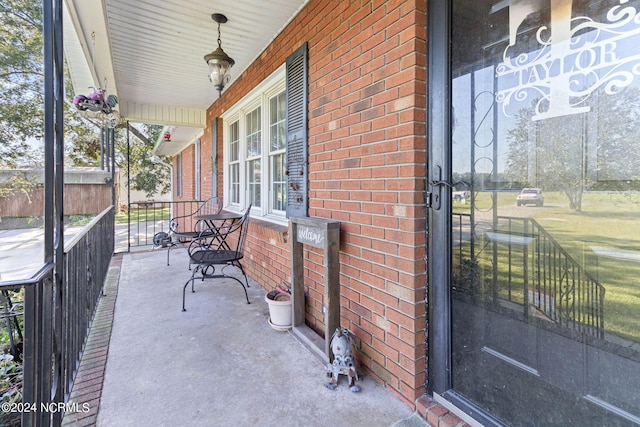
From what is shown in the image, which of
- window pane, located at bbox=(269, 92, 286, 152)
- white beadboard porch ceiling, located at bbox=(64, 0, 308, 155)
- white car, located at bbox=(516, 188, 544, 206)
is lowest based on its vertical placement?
white car, located at bbox=(516, 188, 544, 206)

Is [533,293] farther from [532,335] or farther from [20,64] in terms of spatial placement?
[20,64]

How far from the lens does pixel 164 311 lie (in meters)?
2.95

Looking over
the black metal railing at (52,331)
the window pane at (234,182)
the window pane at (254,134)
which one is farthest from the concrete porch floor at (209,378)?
the window pane at (234,182)

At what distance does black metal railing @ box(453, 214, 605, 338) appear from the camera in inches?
44.4

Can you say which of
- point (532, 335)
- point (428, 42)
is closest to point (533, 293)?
point (532, 335)

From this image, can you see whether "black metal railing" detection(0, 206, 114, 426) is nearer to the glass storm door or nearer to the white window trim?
the glass storm door

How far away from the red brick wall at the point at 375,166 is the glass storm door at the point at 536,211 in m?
0.10

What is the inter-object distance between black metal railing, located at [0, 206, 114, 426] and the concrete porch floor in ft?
0.72

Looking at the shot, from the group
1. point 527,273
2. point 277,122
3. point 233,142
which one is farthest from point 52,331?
point 233,142

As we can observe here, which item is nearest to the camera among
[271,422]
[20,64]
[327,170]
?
[20,64]

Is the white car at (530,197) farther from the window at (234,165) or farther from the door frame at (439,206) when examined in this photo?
the window at (234,165)

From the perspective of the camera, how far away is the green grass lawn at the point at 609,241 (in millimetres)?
1006

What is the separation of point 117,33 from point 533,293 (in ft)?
12.8

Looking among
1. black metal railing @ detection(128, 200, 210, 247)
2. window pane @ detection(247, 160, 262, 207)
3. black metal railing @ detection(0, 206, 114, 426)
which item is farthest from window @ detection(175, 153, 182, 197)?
black metal railing @ detection(0, 206, 114, 426)
